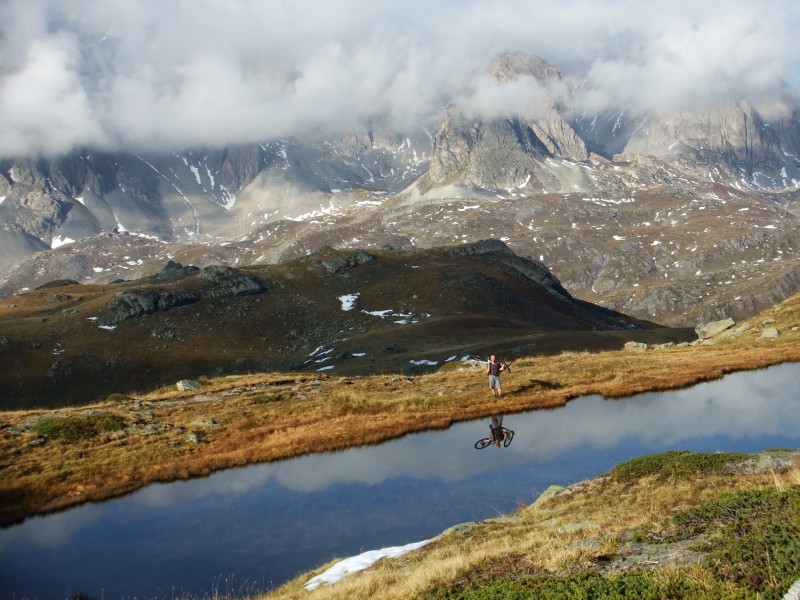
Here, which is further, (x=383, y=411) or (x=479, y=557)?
(x=383, y=411)

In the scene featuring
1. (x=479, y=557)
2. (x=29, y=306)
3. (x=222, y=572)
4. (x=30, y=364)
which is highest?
(x=29, y=306)

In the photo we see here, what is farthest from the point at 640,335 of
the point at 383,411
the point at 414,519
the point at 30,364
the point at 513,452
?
the point at 30,364

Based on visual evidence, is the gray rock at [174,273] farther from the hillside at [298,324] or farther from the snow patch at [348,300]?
the snow patch at [348,300]

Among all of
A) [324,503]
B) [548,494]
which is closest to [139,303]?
[324,503]

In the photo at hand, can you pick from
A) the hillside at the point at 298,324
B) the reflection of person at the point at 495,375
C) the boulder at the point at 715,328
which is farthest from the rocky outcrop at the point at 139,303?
the reflection of person at the point at 495,375

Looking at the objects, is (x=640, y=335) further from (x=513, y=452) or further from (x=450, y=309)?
(x=513, y=452)

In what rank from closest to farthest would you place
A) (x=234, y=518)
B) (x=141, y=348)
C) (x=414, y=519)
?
(x=414, y=519), (x=234, y=518), (x=141, y=348)

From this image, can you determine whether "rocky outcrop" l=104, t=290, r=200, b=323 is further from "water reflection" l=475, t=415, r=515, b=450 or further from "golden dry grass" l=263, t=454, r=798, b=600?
"golden dry grass" l=263, t=454, r=798, b=600

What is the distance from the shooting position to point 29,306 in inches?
5743

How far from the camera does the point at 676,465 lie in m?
20.0

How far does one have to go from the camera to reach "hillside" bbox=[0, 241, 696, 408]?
9806 cm

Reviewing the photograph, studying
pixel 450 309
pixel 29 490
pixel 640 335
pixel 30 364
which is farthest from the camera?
pixel 450 309

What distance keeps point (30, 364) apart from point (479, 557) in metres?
115

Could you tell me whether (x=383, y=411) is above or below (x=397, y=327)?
below
